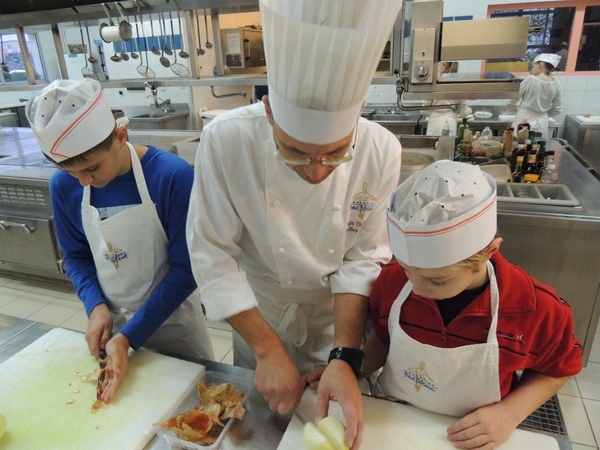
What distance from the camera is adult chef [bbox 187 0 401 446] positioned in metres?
0.80

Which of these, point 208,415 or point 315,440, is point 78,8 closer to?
point 208,415

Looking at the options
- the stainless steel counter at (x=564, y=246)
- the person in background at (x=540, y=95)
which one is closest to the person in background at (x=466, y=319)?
the stainless steel counter at (x=564, y=246)

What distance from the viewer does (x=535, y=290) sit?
924mm

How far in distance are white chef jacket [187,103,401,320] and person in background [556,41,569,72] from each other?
544 cm

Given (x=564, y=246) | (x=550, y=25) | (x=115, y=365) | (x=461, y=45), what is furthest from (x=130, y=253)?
Answer: (x=550, y=25)

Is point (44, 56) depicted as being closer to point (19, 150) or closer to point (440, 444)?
point (19, 150)

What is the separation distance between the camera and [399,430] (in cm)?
90

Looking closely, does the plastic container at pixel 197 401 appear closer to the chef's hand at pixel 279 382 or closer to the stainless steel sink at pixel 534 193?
the chef's hand at pixel 279 382

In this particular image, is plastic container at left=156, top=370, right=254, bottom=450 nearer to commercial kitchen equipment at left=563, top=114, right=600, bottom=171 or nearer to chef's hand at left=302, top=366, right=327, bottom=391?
chef's hand at left=302, top=366, right=327, bottom=391

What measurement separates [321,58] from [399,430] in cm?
74

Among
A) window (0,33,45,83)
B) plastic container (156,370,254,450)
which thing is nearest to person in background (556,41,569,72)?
plastic container (156,370,254,450)

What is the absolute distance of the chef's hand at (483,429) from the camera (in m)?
0.84

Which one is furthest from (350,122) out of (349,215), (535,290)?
(535,290)

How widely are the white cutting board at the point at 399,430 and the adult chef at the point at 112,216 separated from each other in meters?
0.46
